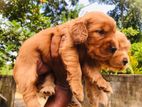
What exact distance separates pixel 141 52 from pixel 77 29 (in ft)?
19.2

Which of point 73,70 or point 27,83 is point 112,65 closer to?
point 73,70

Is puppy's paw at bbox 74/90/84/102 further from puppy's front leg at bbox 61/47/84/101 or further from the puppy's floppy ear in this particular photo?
the puppy's floppy ear

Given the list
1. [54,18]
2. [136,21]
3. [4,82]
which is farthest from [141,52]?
[136,21]

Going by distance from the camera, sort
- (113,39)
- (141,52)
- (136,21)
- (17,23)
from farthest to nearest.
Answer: (136,21)
(141,52)
(17,23)
(113,39)

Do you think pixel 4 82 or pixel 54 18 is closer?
pixel 4 82

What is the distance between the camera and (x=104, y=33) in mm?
1070

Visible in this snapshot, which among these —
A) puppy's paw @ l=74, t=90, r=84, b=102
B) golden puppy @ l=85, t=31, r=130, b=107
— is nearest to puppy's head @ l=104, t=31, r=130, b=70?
golden puppy @ l=85, t=31, r=130, b=107

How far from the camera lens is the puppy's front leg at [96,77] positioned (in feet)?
3.50

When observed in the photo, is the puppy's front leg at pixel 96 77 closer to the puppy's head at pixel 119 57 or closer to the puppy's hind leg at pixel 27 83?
the puppy's head at pixel 119 57

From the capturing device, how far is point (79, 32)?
1.07m

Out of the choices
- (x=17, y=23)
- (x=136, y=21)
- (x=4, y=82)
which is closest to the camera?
(x=17, y=23)

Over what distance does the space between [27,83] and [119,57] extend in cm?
26

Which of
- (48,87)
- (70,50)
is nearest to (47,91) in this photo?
(48,87)

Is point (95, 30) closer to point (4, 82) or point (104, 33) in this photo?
point (104, 33)
